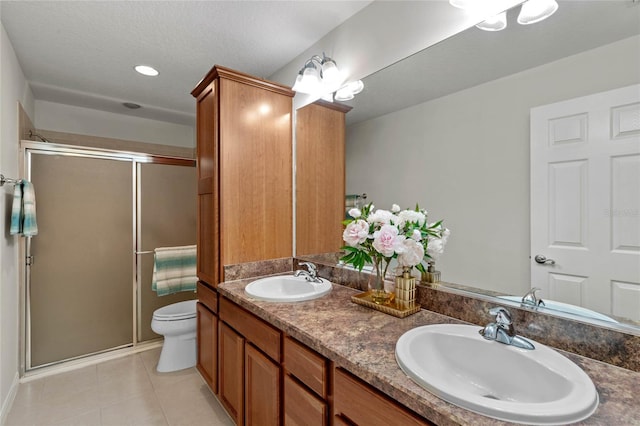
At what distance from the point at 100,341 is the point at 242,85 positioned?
8.42ft

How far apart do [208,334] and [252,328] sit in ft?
2.28

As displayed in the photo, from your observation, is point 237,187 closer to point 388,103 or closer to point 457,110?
point 388,103

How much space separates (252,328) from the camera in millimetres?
1441

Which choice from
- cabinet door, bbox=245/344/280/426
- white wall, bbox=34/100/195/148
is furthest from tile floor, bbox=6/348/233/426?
white wall, bbox=34/100/195/148

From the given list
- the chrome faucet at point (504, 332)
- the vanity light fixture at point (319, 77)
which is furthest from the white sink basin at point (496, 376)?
the vanity light fixture at point (319, 77)

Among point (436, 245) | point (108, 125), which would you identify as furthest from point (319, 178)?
point (108, 125)

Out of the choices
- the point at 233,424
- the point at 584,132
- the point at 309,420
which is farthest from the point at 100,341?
the point at 584,132

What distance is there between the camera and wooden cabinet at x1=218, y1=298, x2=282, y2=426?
1.28 metres

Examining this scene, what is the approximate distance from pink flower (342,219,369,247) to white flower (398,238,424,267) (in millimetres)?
168

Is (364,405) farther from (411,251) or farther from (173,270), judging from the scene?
(173,270)

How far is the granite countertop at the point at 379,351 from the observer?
65cm

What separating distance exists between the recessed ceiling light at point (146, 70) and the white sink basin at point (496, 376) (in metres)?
2.58

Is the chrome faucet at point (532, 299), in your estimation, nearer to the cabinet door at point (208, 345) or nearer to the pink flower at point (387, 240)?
the pink flower at point (387, 240)

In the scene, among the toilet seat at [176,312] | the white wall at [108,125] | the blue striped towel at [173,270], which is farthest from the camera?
the white wall at [108,125]
